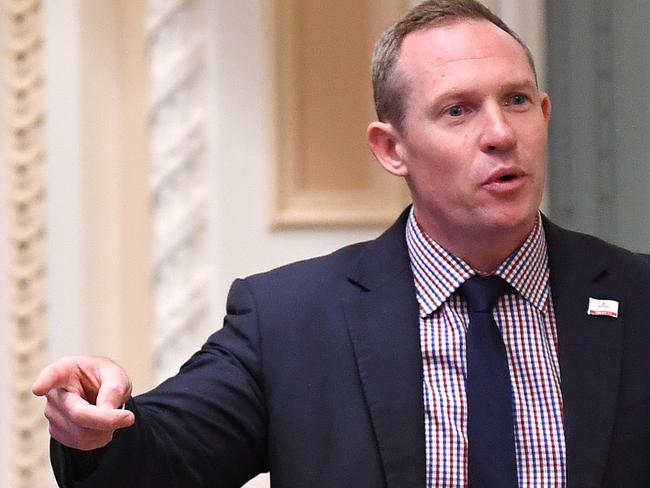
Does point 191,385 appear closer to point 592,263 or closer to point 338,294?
point 338,294

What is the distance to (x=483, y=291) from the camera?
1879 mm

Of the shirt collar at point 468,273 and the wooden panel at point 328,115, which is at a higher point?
the wooden panel at point 328,115

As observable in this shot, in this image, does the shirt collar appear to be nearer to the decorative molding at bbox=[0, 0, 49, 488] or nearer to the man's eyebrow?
the man's eyebrow

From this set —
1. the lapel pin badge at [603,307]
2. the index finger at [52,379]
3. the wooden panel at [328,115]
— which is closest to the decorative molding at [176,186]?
the wooden panel at [328,115]

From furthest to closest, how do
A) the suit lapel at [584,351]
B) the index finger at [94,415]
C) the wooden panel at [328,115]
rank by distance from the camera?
the wooden panel at [328,115], the suit lapel at [584,351], the index finger at [94,415]

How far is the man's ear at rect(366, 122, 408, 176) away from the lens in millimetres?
2023

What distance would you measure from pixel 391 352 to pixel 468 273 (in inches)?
6.9

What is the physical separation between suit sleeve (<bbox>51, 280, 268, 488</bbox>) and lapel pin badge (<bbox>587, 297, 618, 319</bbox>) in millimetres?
512

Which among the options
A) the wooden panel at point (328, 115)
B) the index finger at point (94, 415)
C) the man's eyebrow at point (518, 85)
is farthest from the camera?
the wooden panel at point (328, 115)

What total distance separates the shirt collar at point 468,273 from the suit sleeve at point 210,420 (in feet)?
0.89

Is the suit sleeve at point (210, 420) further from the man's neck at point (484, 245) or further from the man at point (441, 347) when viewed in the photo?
the man's neck at point (484, 245)

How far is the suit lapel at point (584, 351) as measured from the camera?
5.74ft

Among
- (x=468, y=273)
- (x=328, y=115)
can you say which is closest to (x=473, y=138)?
(x=468, y=273)

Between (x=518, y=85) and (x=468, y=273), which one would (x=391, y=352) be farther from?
(x=518, y=85)
